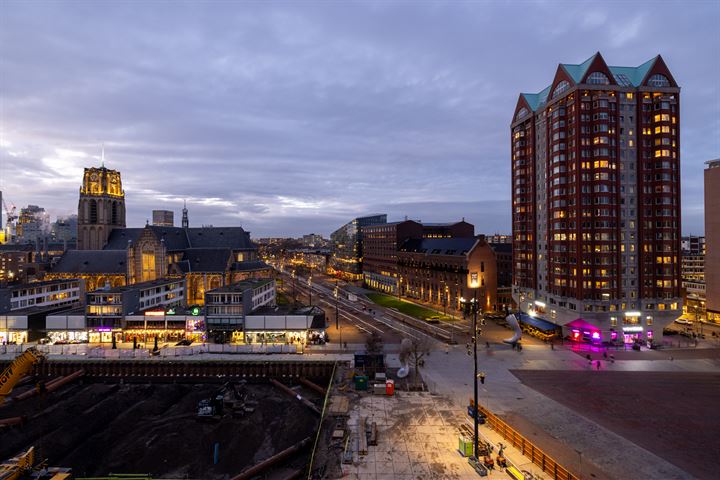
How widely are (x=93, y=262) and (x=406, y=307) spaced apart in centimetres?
9173

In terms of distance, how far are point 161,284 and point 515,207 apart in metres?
91.2

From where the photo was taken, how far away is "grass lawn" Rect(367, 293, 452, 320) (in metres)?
91.5

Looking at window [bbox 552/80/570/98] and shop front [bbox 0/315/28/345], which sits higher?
window [bbox 552/80/570/98]

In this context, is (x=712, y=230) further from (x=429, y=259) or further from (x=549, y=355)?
(x=429, y=259)

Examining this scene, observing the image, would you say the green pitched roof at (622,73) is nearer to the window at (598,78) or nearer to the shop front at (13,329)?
the window at (598,78)

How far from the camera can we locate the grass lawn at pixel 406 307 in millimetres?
91475

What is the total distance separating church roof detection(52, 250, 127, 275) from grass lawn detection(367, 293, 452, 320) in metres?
76.2

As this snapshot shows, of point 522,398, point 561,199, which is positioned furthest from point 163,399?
point 561,199

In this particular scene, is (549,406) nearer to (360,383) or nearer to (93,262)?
(360,383)

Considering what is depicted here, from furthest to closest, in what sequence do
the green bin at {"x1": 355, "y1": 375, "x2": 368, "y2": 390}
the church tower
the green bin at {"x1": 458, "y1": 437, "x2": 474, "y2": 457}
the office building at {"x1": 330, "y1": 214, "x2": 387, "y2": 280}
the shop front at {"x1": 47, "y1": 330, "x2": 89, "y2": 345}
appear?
the office building at {"x1": 330, "y1": 214, "x2": 387, "y2": 280}, the church tower, the shop front at {"x1": 47, "y1": 330, "x2": 89, "y2": 345}, the green bin at {"x1": 355, "y1": 375, "x2": 368, "y2": 390}, the green bin at {"x1": 458, "y1": 437, "x2": 474, "y2": 457}

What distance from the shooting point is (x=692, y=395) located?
43531 mm

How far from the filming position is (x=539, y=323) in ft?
242

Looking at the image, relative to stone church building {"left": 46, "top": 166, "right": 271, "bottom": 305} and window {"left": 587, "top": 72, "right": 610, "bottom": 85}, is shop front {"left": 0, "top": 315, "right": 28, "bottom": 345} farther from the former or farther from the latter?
window {"left": 587, "top": 72, "right": 610, "bottom": 85}

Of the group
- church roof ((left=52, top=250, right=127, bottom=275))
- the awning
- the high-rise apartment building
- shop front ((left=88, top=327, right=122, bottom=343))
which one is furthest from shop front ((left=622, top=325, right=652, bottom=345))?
church roof ((left=52, top=250, right=127, bottom=275))
